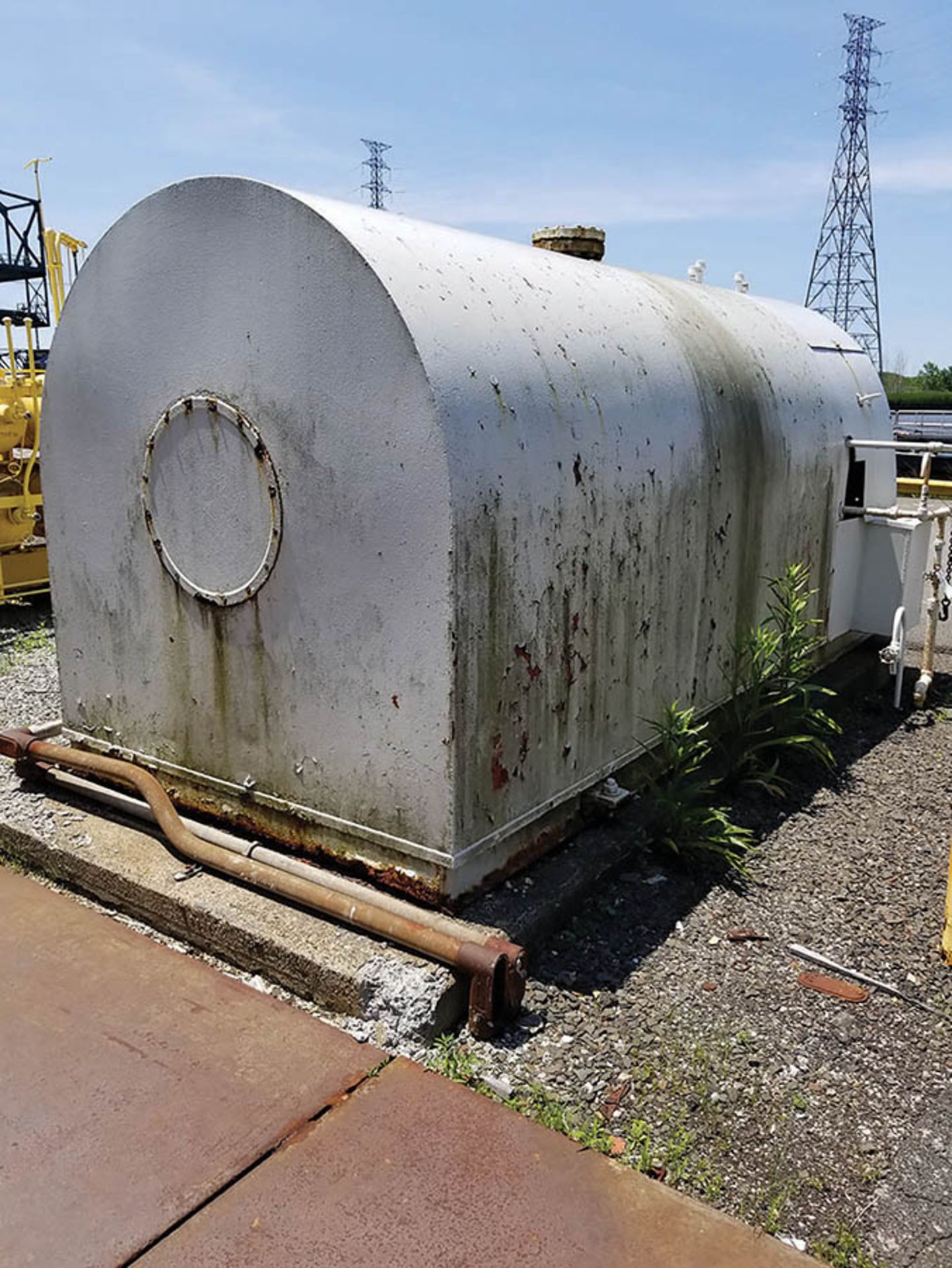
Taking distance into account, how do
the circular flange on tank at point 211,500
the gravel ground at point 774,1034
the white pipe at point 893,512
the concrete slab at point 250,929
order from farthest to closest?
the white pipe at point 893,512, the circular flange on tank at point 211,500, the concrete slab at point 250,929, the gravel ground at point 774,1034

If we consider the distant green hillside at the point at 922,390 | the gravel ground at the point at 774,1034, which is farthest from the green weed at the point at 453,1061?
the distant green hillside at the point at 922,390

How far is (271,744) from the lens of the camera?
12.1ft

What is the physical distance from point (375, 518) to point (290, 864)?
1254mm

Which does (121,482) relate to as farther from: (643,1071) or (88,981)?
(643,1071)

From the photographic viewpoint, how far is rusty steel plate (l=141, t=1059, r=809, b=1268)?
218cm

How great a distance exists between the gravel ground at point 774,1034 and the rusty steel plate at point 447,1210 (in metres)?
0.20

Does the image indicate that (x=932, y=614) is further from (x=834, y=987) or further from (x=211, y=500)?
(x=211, y=500)

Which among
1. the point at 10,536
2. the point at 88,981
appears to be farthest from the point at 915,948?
the point at 10,536

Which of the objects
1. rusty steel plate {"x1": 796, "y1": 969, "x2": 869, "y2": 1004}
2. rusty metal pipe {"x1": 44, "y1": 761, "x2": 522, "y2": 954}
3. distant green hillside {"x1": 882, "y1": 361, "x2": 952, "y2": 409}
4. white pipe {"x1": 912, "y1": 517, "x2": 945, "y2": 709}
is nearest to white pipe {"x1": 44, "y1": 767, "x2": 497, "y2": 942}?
rusty metal pipe {"x1": 44, "y1": 761, "x2": 522, "y2": 954}

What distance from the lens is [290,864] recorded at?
3.52 m

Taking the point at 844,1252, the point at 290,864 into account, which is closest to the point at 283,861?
the point at 290,864

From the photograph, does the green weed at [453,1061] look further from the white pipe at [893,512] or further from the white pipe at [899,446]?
the white pipe at [899,446]

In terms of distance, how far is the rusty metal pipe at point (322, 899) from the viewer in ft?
9.70

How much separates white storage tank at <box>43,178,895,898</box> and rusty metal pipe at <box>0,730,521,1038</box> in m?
0.17
